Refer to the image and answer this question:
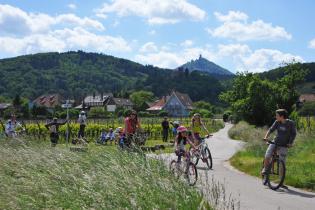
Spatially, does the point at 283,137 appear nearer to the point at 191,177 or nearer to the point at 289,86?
the point at 191,177

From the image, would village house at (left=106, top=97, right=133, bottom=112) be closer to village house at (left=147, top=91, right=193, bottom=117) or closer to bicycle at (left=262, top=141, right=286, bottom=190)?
village house at (left=147, top=91, right=193, bottom=117)

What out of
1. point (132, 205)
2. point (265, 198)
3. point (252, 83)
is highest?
point (252, 83)

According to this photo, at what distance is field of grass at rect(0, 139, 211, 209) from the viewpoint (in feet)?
19.1

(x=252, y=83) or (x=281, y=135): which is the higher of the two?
(x=252, y=83)

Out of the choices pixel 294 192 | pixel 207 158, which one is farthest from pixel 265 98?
pixel 294 192

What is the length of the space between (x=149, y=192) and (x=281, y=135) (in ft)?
21.9

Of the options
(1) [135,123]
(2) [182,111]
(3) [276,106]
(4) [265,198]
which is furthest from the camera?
(2) [182,111]

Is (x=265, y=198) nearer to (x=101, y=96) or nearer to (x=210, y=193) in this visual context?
(x=210, y=193)

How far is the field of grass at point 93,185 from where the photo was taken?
582 cm

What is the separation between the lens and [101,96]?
578ft

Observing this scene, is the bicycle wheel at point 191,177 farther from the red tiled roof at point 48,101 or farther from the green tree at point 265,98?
the red tiled roof at point 48,101

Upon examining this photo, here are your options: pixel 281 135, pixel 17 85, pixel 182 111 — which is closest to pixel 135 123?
pixel 281 135


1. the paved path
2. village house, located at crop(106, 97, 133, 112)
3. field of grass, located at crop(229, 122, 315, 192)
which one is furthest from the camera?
village house, located at crop(106, 97, 133, 112)

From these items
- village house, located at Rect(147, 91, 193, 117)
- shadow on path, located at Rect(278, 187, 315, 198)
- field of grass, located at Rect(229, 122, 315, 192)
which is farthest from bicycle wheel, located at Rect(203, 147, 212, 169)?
village house, located at Rect(147, 91, 193, 117)
